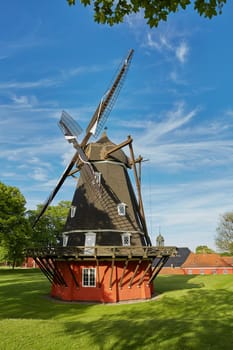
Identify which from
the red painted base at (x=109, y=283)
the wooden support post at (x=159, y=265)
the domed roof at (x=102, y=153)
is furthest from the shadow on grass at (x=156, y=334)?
the domed roof at (x=102, y=153)

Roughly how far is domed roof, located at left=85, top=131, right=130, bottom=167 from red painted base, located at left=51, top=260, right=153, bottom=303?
775cm

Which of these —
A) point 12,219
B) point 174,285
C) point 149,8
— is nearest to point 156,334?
point 149,8

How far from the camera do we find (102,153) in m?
23.4

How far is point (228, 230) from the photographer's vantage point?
158 feet

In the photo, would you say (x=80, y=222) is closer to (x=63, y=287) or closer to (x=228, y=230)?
(x=63, y=287)

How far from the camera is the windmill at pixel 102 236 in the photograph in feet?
64.3

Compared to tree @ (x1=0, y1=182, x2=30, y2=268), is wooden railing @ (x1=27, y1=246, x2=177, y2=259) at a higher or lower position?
lower

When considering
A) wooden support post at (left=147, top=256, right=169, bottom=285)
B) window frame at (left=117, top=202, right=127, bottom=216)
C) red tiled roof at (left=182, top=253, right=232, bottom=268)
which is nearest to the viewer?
wooden support post at (left=147, top=256, right=169, bottom=285)

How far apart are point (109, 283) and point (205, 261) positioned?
4478cm

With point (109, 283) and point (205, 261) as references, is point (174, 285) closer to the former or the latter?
point (109, 283)

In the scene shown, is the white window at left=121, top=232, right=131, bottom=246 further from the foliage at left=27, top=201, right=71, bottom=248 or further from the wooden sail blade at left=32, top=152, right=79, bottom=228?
the foliage at left=27, top=201, right=71, bottom=248

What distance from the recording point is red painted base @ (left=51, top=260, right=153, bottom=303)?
19.6m

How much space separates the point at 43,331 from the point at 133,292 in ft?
37.4

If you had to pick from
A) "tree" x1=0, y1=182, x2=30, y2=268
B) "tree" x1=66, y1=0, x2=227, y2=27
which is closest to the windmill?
"tree" x1=0, y1=182, x2=30, y2=268
